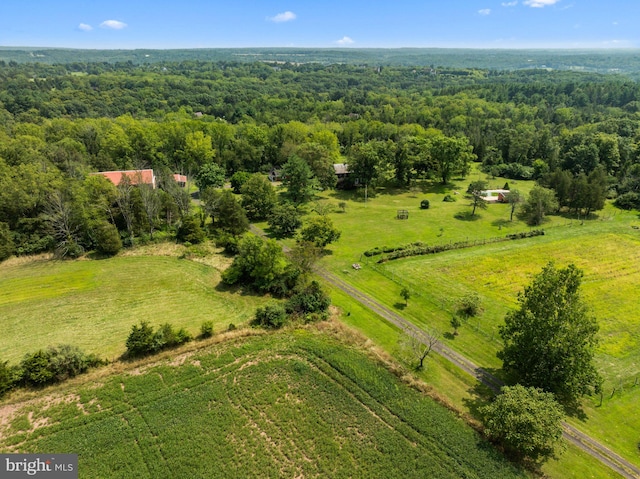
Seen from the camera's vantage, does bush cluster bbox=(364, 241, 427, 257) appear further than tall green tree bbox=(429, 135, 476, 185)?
No

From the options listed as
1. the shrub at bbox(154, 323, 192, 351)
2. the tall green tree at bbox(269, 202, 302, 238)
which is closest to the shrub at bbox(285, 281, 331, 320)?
the shrub at bbox(154, 323, 192, 351)

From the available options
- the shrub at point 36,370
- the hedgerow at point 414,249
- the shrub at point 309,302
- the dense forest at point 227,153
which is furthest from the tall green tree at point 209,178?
the shrub at point 36,370

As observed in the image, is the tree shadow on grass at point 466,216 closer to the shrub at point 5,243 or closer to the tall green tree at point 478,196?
the tall green tree at point 478,196

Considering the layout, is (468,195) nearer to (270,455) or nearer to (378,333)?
(378,333)

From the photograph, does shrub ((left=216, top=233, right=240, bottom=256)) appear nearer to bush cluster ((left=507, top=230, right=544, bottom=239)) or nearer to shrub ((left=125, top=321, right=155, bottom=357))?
shrub ((left=125, top=321, right=155, bottom=357))

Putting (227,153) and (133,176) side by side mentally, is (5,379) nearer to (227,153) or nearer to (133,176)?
(133,176)

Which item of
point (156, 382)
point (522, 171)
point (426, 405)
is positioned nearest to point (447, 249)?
point (426, 405)
